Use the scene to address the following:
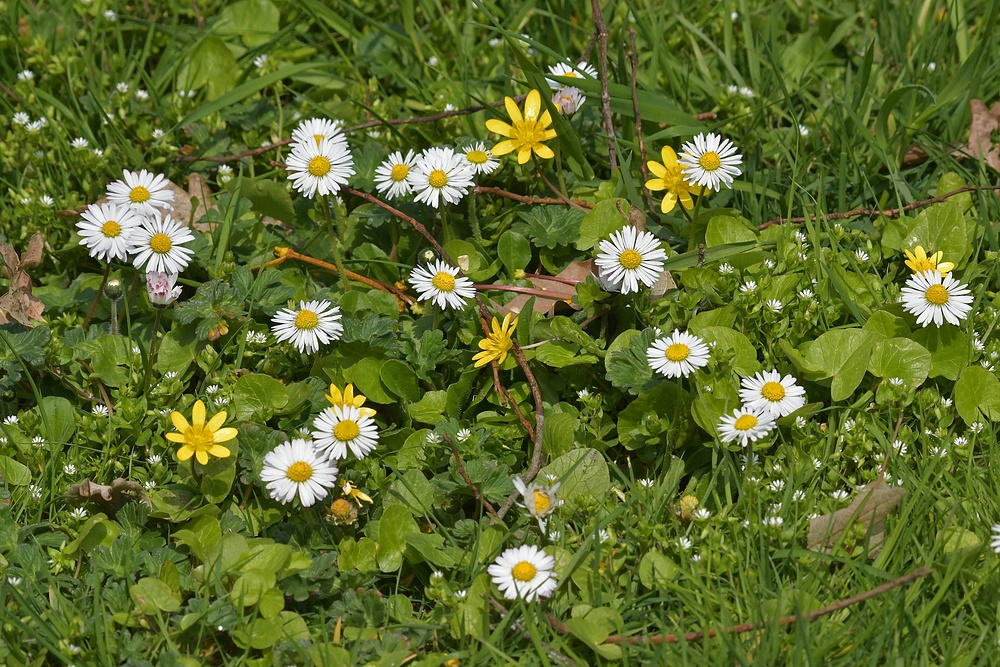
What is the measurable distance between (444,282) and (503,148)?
480mm

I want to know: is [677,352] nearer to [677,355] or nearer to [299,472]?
[677,355]

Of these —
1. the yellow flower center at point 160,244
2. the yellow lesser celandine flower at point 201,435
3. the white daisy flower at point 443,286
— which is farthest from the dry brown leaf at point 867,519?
the yellow flower center at point 160,244

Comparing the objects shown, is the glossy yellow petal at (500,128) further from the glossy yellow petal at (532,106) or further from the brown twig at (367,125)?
the brown twig at (367,125)

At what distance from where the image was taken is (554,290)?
3053 millimetres

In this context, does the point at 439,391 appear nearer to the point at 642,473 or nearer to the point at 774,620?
the point at 642,473

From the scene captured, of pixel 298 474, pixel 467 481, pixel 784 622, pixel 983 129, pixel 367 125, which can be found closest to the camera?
pixel 784 622

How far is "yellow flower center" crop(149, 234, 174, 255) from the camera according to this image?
2834mm

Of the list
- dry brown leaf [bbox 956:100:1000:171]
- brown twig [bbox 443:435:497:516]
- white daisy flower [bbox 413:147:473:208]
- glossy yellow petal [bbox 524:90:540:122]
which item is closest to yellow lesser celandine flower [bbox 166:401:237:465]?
brown twig [bbox 443:435:497:516]

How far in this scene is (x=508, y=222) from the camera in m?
3.16

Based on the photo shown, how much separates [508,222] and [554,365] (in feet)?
2.05

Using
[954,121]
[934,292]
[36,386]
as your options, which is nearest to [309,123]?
[36,386]

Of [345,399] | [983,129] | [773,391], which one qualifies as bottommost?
[345,399]

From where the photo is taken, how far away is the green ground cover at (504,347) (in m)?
2.31

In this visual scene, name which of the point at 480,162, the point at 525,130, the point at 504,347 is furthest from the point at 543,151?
the point at 504,347
